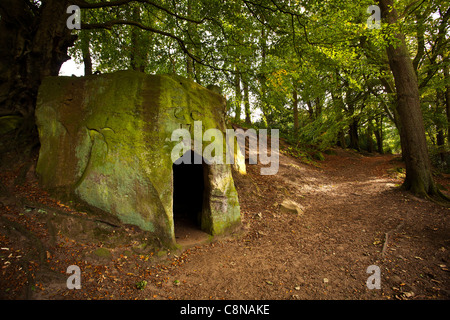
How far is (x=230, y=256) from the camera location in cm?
448

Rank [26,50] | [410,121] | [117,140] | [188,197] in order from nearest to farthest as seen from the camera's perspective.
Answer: [117,140], [26,50], [188,197], [410,121]

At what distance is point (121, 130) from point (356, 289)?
4941mm

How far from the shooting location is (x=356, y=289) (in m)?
3.42

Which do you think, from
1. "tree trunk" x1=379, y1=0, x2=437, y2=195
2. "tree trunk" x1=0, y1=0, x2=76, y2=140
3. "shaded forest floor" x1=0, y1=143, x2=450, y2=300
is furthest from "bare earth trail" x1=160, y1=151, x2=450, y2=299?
"tree trunk" x1=0, y1=0, x2=76, y2=140

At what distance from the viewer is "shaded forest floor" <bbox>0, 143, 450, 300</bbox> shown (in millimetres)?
3215

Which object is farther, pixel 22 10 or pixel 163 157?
pixel 22 10

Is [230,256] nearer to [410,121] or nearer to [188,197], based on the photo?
[188,197]

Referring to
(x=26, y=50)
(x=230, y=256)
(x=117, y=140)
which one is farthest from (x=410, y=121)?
(x=26, y=50)

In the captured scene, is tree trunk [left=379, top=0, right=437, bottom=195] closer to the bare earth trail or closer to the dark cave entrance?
the bare earth trail

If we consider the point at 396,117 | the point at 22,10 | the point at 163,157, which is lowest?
the point at 163,157

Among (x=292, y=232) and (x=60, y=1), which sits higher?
(x=60, y=1)

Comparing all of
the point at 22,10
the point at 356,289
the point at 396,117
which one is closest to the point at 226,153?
the point at 356,289

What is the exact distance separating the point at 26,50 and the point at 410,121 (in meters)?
11.1

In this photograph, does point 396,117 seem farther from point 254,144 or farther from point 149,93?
point 149,93
